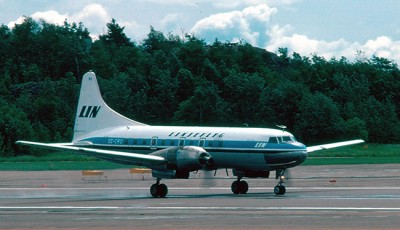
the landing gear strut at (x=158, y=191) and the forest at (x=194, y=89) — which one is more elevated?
the forest at (x=194, y=89)

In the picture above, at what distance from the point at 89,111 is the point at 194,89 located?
57.2m

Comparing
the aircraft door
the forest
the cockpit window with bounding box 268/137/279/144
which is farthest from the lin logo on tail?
the forest

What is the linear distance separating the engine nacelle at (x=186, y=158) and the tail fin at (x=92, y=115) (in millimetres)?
5912

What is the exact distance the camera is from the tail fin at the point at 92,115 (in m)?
47.6

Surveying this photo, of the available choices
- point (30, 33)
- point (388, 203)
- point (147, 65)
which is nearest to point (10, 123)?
point (147, 65)

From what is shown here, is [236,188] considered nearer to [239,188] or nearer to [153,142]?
[239,188]

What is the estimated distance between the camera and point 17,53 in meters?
135

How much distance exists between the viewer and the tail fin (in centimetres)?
4762

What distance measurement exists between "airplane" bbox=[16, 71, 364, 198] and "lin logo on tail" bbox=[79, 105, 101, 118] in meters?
2.35

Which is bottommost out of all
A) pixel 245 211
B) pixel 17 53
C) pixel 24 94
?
pixel 245 211

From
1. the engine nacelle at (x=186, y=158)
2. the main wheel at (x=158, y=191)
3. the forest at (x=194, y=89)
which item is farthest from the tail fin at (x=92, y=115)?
the forest at (x=194, y=89)

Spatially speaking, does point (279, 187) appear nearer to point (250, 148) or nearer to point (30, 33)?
point (250, 148)

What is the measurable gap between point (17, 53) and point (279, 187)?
327 feet

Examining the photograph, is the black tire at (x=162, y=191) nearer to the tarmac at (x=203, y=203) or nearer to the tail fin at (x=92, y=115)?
the tarmac at (x=203, y=203)
